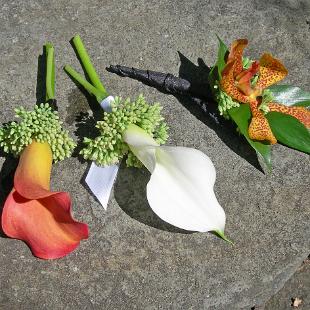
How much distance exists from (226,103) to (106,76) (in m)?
0.30

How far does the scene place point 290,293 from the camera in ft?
5.22

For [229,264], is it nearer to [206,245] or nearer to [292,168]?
[206,245]

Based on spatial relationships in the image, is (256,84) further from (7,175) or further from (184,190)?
(7,175)

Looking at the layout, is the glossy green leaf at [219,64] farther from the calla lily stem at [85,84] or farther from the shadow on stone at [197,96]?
the calla lily stem at [85,84]

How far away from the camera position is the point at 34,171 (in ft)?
4.21

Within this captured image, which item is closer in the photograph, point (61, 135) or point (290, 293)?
point (61, 135)

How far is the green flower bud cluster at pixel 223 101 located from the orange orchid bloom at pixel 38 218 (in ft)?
1.29

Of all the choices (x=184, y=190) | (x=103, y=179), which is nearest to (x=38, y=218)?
(x=103, y=179)

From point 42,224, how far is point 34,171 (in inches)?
4.1

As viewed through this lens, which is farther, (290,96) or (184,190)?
(290,96)

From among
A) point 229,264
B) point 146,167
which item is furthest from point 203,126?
point 229,264

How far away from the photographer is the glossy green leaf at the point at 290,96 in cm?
144

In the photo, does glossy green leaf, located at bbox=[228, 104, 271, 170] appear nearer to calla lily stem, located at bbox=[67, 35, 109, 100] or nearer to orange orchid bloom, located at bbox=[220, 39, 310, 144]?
orange orchid bloom, located at bbox=[220, 39, 310, 144]

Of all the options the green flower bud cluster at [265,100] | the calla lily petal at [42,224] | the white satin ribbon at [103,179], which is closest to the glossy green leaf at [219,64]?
the green flower bud cluster at [265,100]
